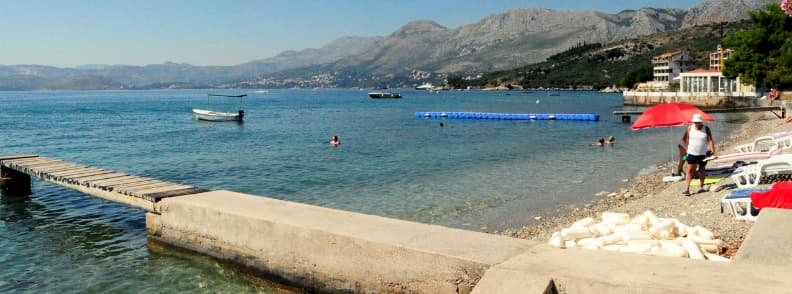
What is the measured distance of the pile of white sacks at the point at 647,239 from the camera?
22.4 feet

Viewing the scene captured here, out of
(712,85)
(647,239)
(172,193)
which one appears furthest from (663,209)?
(712,85)

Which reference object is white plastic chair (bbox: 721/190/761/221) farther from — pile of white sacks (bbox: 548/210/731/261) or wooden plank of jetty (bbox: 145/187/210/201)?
wooden plank of jetty (bbox: 145/187/210/201)

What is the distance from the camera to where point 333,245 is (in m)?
7.36

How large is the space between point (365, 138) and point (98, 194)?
30426 mm

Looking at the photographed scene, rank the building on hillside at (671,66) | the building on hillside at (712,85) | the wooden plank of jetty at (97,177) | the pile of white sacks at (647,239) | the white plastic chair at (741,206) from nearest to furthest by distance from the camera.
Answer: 1. the pile of white sacks at (647,239)
2. the white plastic chair at (741,206)
3. the wooden plank of jetty at (97,177)
4. the building on hillside at (712,85)
5. the building on hillside at (671,66)

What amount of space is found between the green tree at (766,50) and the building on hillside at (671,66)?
76.3 m

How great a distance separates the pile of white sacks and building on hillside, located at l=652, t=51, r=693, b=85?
14068 centimetres

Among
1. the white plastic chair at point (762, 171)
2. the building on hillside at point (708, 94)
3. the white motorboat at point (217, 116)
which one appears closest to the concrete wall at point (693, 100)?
the building on hillside at point (708, 94)

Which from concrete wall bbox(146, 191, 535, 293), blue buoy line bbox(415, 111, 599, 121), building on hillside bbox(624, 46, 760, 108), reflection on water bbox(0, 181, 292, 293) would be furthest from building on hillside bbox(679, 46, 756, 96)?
concrete wall bbox(146, 191, 535, 293)

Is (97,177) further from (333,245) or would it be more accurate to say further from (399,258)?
(399,258)

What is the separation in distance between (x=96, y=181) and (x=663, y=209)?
38.9 feet

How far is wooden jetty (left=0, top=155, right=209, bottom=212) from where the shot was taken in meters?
10.7

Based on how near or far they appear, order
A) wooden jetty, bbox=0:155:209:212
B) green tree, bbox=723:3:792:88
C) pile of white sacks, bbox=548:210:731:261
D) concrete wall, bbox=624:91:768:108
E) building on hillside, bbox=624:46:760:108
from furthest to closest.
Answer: building on hillside, bbox=624:46:760:108 → concrete wall, bbox=624:91:768:108 → green tree, bbox=723:3:792:88 → wooden jetty, bbox=0:155:209:212 → pile of white sacks, bbox=548:210:731:261

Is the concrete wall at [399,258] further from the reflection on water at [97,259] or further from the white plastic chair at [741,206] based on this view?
the white plastic chair at [741,206]
